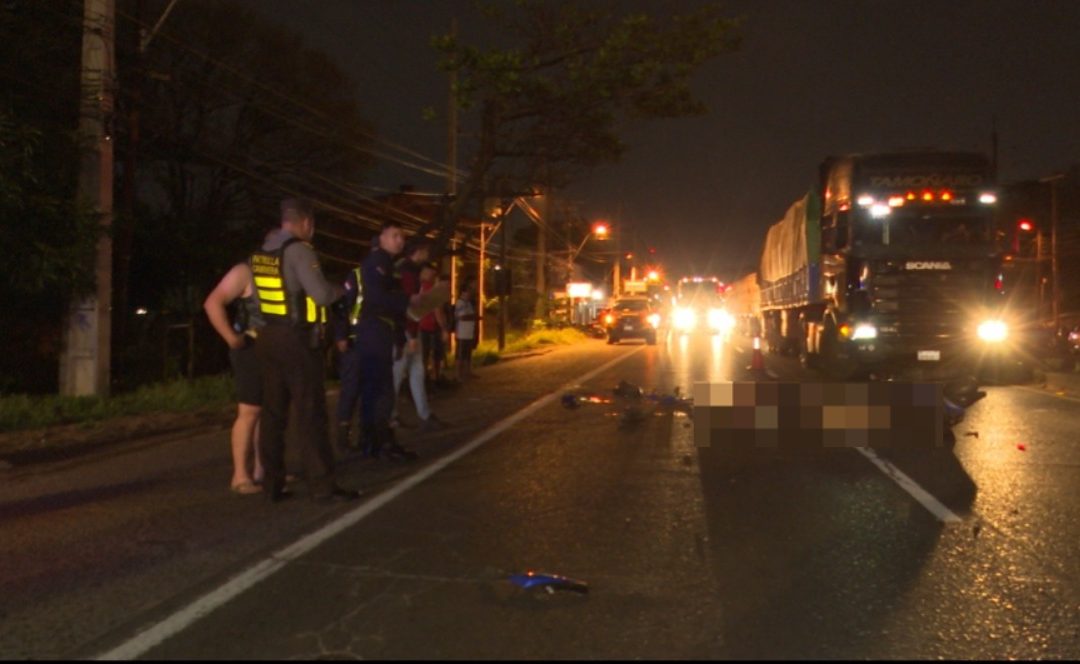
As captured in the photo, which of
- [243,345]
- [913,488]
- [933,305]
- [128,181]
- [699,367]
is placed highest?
[128,181]

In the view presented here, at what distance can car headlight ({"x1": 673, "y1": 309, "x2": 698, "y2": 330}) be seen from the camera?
6825cm

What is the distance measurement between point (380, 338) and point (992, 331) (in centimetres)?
1180

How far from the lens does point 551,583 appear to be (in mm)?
5629

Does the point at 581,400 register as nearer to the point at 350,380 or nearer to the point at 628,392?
the point at 628,392

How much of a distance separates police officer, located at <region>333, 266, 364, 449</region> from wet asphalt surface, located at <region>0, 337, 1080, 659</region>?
50cm

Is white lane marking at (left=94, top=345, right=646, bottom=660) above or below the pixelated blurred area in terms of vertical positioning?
below

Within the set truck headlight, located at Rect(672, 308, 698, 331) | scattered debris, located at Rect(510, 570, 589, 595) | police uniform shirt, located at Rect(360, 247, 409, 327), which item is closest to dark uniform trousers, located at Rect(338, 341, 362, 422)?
police uniform shirt, located at Rect(360, 247, 409, 327)

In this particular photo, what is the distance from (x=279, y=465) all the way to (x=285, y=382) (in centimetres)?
63

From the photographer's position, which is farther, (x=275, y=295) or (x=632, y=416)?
A: (x=632, y=416)

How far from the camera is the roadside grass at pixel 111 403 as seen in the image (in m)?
12.1

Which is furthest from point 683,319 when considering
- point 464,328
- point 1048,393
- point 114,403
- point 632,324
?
point 114,403

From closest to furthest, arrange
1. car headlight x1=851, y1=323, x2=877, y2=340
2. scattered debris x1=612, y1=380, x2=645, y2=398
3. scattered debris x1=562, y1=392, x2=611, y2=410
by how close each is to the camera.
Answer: scattered debris x1=562, y1=392, x2=611, y2=410 → scattered debris x1=612, y1=380, x2=645, y2=398 → car headlight x1=851, y1=323, x2=877, y2=340

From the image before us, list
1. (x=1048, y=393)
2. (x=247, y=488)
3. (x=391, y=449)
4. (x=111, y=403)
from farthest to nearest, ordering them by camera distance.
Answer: (x=1048, y=393)
(x=111, y=403)
(x=391, y=449)
(x=247, y=488)

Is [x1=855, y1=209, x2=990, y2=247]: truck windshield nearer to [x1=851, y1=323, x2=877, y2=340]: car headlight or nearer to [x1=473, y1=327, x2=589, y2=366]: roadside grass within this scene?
[x1=851, y1=323, x2=877, y2=340]: car headlight
